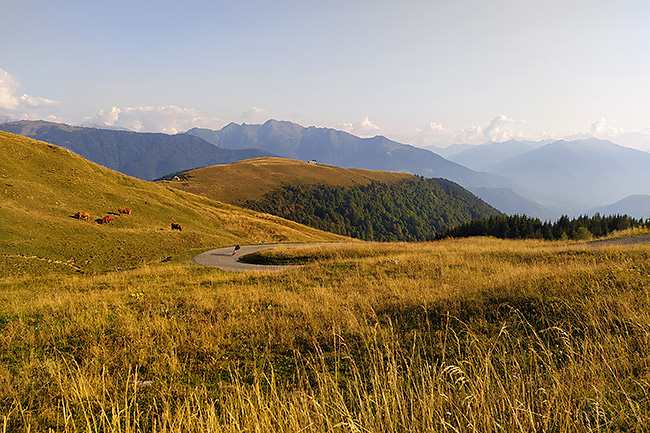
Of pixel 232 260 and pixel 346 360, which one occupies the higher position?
pixel 346 360

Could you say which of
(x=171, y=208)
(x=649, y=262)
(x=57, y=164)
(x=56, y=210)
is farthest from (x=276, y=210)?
(x=649, y=262)

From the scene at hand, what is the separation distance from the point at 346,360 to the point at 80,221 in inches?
1488

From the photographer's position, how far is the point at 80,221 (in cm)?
3198

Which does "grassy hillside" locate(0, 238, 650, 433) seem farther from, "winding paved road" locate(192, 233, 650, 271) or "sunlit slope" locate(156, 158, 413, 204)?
"sunlit slope" locate(156, 158, 413, 204)

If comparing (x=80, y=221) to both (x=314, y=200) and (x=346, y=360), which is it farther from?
(x=314, y=200)

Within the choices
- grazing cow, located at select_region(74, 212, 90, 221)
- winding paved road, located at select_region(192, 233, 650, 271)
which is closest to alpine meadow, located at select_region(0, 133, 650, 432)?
winding paved road, located at select_region(192, 233, 650, 271)

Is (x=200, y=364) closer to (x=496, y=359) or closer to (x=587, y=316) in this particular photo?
(x=496, y=359)

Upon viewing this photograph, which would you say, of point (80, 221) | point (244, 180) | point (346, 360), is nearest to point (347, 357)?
point (346, 360)

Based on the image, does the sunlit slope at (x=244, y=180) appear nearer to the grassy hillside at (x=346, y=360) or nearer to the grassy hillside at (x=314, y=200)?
the grassy hillside at (x=314, y=200)

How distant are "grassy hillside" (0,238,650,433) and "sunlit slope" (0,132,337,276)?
67.4 feet

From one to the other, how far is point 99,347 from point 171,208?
163 ft

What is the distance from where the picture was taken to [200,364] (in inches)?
193

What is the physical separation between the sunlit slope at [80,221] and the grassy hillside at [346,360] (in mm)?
20529

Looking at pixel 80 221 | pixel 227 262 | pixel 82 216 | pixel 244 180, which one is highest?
pixel 244 180
